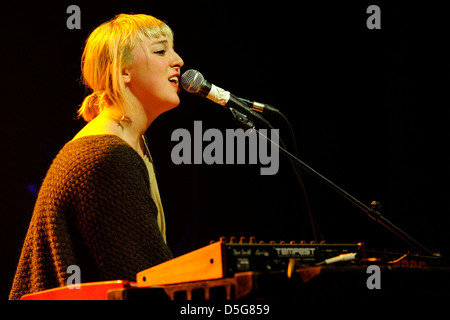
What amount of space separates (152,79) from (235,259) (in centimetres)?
130

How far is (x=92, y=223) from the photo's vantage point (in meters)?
1.57

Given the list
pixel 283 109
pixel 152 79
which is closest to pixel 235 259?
pixel 152 79

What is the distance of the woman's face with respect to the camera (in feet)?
7.03

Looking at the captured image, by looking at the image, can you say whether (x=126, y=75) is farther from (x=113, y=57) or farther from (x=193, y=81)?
(x=193, y=81)

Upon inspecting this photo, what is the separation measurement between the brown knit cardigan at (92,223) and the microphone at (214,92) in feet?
1.15

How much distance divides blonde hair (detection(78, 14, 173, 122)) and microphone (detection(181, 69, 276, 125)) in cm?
38

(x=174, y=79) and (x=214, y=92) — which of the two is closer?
(x=214, y=92)

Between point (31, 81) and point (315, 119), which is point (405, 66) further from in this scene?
point (31, 81)

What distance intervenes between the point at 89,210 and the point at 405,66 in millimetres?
2460

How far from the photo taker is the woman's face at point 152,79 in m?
2.14

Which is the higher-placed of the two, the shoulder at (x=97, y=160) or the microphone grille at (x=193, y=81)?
the microphone grille at (x=193, y=81)

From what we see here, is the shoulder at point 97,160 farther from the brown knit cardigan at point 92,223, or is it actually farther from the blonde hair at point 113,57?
the blonde hair at point 113,57

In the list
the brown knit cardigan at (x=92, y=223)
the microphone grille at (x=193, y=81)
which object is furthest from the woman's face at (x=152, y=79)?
the brown knit cardigan at (x=92, y=223)
